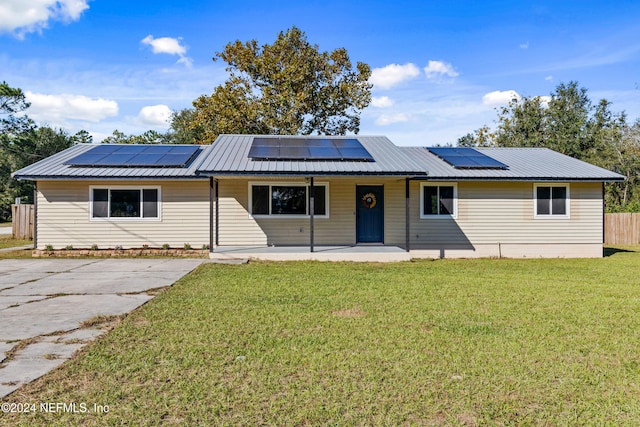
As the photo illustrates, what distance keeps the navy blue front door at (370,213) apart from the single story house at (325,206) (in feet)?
0.11

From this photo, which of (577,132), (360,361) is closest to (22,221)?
(360,361)

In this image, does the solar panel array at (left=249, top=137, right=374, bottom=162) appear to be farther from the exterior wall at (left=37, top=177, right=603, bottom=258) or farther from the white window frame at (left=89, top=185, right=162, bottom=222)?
the white window frame at (left=89, top=185, right=162, bottom=222)

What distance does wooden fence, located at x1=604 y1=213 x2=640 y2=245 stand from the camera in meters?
18.0

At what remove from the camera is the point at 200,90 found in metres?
22.6

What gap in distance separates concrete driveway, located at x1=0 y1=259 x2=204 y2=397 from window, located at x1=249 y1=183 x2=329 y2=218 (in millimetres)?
2743

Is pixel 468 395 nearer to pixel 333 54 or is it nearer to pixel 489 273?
pixel 489 273

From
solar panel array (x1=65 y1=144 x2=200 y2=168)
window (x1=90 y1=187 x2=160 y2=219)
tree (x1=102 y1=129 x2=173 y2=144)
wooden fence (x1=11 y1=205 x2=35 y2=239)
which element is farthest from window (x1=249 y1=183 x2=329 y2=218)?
tree (x1=102 y1=129 x2=173 y2=144)

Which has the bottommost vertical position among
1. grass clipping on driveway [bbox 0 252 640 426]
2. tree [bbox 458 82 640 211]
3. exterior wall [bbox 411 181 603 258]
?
grass clipping on driveway [bbox 0 252 640 426]

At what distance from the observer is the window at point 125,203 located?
12.7 meters

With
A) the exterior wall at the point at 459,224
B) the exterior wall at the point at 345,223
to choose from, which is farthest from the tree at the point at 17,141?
the exterior wall at the point at 459,224

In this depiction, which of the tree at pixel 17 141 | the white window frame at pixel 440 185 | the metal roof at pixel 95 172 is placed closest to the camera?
the metal roof at pixel 95 172

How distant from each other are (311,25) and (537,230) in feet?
51.3

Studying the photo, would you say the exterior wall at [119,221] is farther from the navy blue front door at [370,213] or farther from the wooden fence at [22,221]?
the wooden fence at [22,221]

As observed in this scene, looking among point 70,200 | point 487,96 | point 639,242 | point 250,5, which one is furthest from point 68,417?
point 487,96
